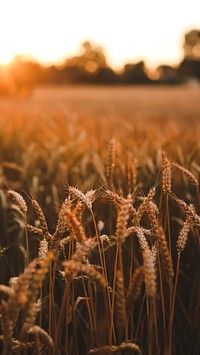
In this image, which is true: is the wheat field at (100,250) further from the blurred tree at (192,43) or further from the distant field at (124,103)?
the blurred tree at (192,43)

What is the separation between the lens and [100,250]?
968 millimetres

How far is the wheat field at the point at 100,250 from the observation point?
0.83 m

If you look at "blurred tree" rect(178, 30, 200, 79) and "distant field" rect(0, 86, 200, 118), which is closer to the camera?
"distant field" rect(0, 86, 200, 118)

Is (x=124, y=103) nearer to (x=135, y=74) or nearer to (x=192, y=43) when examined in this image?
(x=135, y=74)

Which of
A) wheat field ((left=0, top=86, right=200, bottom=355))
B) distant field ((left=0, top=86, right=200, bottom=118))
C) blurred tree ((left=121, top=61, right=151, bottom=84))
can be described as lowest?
wheat field ((left=0, top=86, right=200, bottom=355))

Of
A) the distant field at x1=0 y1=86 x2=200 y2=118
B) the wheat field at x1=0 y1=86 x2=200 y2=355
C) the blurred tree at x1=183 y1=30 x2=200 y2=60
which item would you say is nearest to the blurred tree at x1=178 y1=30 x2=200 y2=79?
the blurred tree at x1=183 y1=30 x2=200 y2=60

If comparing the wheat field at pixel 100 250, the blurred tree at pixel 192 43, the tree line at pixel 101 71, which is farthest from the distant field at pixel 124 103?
the blurred tree at pixel 192 43

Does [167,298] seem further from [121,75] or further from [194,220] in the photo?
[121,75]

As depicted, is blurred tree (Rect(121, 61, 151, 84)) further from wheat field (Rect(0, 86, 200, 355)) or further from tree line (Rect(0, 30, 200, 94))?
wheat field (Rect(0, 86, 200, 355))

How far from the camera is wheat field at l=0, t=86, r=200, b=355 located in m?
0.83

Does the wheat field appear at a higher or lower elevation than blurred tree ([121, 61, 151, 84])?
lower

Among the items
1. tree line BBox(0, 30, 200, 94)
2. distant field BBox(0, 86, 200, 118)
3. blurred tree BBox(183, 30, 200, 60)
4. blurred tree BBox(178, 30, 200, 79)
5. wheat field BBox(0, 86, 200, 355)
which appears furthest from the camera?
blurred tree BBox(183, 30, 200, 60)

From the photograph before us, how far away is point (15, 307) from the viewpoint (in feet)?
2.44

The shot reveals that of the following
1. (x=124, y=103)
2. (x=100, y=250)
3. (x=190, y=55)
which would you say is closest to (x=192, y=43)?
(x=190, y=55)
